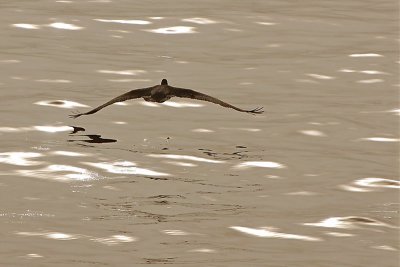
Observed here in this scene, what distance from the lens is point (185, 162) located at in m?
25.2

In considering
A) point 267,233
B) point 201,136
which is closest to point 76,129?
point 201,136

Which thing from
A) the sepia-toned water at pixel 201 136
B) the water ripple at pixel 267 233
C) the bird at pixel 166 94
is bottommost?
the water ripple at pixel 267 233

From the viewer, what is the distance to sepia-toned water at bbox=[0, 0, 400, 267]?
20625 mm

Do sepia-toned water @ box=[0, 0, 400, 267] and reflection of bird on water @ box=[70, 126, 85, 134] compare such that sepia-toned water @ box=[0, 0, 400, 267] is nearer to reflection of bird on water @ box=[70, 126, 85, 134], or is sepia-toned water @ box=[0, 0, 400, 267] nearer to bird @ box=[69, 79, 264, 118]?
reflection of bird on water @ box=[70, 126, 85, 134]

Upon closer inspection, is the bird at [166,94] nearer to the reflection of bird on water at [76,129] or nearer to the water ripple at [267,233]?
the reflection of bird on water at [76,129]

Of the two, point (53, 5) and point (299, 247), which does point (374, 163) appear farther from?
point (53, 5)

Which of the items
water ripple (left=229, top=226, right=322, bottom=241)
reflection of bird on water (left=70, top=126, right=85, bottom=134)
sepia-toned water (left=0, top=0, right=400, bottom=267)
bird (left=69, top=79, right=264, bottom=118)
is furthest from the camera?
reflection of bird on water (left=70, top=126, right=85, bottom=134)

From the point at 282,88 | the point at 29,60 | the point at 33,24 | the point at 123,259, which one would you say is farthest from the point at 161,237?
the point at 33,24

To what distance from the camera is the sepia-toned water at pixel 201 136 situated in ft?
67.7

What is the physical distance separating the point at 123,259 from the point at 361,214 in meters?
3.94

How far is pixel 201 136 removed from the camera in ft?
88.6

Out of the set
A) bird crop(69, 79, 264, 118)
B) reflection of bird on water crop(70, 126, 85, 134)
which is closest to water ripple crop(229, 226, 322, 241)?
bird crop(69, 79, 264, 118)

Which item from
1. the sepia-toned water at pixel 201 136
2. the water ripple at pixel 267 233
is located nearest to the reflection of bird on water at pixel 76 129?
the sepia-toned water at pixel 201 136

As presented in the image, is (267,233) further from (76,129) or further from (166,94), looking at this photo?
(76,129)
